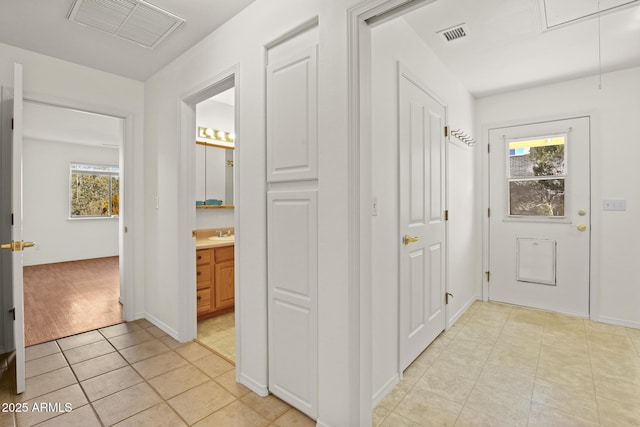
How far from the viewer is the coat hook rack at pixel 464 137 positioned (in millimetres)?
3124

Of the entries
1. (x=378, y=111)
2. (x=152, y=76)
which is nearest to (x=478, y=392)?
(x=378, y=111)

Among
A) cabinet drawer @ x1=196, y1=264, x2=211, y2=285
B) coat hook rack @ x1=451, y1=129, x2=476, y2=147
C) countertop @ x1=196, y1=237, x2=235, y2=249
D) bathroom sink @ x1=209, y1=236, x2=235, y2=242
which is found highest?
coat hook rack @ x1=451, y1=129, x2=476, y2=147

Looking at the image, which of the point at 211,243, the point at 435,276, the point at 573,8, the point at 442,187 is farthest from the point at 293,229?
the point at 573,8

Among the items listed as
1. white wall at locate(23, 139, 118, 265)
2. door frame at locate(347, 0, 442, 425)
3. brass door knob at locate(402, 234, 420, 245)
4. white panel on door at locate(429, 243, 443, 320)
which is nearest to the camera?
door frame at locate(347, 0, 442, 425)

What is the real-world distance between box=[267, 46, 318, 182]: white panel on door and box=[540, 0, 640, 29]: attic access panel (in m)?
1.75

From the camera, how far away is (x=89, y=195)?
670cm

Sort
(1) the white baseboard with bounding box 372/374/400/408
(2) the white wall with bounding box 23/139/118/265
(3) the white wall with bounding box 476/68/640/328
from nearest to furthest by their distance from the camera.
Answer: (1) the white baseboard with bounding box 372/374/400/408
(3) the white wall with bounding box 476/68/640/328
(2) the white wall with bounding box 23/139/118/265

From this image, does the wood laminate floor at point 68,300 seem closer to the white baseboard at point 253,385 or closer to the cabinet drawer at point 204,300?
A: the cabinet drawer at point 204,300

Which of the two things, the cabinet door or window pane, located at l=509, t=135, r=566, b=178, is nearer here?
the cabinet door

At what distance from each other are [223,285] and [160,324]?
0.70 metres

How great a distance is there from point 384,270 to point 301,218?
66cm

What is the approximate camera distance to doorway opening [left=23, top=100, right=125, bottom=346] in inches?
161

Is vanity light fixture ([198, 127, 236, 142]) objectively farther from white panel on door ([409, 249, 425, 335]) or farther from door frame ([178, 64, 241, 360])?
white panel on door ([409, 249, 425, 335])

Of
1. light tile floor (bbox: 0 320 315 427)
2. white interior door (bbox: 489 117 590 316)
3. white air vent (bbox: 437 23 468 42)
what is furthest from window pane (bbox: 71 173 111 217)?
white interior door (bbox: 489 117 590 316)
